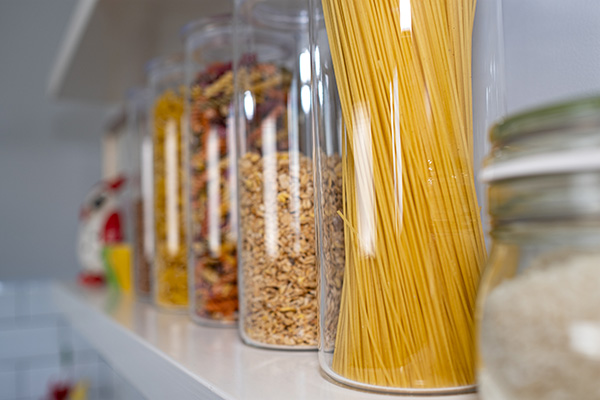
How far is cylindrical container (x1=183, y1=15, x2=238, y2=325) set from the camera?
0.54 m

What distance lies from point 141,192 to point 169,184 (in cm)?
17

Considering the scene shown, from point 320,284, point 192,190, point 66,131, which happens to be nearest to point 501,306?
point 320,284

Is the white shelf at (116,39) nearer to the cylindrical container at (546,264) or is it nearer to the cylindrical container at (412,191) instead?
the cylindrical container at (412,191)

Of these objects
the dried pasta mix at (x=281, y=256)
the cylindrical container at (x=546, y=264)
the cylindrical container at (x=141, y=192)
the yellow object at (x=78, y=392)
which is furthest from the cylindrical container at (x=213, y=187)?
the yellow object at (x=78, y=392)

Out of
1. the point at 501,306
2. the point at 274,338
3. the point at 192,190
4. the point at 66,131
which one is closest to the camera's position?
the point at 501,306

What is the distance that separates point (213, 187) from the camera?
0.56m

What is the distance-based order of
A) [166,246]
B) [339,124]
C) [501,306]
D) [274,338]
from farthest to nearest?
[166,246], [274,338], [339,124], [501,306]

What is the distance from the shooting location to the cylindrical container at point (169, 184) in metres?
0.67

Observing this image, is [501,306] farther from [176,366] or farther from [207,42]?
[207,42]

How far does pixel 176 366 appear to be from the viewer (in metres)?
0.37

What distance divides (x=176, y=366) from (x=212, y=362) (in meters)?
0.02

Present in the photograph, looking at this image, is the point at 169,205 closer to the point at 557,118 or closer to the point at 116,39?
the point at 116,39

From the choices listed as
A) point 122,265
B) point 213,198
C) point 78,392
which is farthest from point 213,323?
point 78,392

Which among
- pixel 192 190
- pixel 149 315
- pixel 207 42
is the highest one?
pixel 207 42
